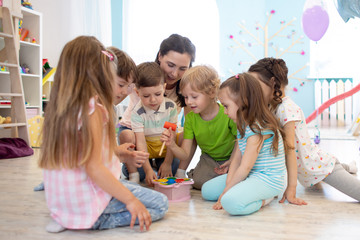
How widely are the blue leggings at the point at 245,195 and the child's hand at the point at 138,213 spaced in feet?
0.98

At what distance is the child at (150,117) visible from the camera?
1.67 metres

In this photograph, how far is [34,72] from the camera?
3895mm

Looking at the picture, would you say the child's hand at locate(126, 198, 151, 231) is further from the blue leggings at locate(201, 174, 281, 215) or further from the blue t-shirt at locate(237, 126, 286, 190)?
the blue t-shirt at locate(237, 126, 286, 190)

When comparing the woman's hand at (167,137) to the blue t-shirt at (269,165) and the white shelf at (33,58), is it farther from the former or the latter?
the white shelf at (33,58)

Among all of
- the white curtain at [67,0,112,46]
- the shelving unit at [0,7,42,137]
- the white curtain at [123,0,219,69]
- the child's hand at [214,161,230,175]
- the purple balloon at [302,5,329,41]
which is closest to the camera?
the child's hand at [214,161,230,175]

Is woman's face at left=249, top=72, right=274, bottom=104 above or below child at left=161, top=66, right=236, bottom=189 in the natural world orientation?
above

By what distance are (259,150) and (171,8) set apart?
441 centimetres

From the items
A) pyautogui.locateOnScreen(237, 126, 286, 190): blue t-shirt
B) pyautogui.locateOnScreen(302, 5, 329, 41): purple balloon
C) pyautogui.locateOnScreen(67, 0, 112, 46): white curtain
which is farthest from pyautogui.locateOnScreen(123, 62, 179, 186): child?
pyautogui.locateOnScreen(67, 0, 112, 46): white curtain

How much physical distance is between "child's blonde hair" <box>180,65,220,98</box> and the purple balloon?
10.2 feet

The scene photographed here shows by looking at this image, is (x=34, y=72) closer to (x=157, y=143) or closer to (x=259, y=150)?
(x=157, y=143)

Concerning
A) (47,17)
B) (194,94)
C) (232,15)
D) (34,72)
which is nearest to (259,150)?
(194,94)

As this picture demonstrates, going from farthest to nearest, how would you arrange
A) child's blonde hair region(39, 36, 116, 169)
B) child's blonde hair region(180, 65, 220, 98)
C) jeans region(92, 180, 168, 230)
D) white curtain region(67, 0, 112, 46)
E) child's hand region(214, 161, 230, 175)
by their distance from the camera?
white curtain region(67, 0, 112, 46) < child's hand region(214, 161, 230, 175) < child's blonde hair region(180, 65, 220, 98) < jeans region(92, 180, 168, 230) < child's blonde hair region(39, 36, 116, 169)

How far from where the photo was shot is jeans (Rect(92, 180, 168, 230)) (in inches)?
44.7

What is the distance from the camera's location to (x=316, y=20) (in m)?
4.25
